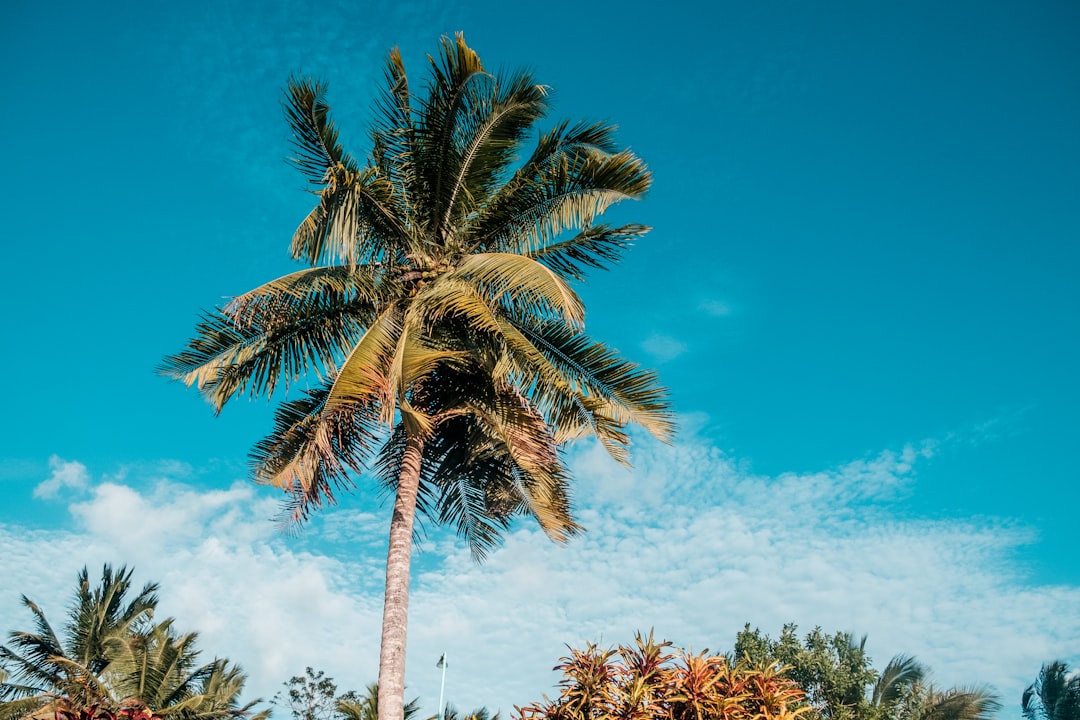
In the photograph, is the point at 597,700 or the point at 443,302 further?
the point at 443,302

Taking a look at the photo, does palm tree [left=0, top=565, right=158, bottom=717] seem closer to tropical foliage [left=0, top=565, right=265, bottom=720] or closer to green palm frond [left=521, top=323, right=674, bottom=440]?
tropical foliage [left=0, top=565, right=265, bottom=720]

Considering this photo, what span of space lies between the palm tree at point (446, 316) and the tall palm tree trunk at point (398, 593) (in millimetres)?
27

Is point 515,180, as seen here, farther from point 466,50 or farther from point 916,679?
point 916,679

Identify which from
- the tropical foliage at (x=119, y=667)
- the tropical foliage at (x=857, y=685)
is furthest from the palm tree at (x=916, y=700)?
the tropical foliage at (x=119, y=667)

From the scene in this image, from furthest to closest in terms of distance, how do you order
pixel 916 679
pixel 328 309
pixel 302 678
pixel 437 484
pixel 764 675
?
pixel 302 678
pixel 916 679
pixel 437 484
pixel 328 309
pixel 764 675

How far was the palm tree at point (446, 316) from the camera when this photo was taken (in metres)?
9.89

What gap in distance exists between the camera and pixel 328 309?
10680mm

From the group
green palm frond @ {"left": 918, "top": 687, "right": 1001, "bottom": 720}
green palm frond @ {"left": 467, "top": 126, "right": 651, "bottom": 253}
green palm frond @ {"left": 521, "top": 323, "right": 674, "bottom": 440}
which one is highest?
green palm frond @ {"left": 467, "top": 126, "right": 651, "bottom": 253}

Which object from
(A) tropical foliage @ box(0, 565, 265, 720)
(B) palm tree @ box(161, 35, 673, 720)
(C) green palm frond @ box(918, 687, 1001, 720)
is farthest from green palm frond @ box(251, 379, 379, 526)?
(C) green palm frond @ box(918, 687, 1001, 720)

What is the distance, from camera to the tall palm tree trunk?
8.60 meters

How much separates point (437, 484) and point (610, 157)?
506cm

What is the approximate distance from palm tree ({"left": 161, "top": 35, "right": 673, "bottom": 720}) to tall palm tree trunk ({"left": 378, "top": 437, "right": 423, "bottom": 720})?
0.03 metres

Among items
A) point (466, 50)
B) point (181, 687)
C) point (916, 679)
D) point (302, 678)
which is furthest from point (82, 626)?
point (916, 679)

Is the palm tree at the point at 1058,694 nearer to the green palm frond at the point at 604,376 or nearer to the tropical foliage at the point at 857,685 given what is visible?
the tropical foliage at the point at 857,685
